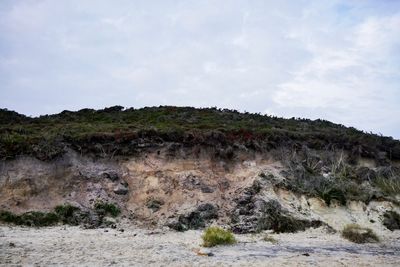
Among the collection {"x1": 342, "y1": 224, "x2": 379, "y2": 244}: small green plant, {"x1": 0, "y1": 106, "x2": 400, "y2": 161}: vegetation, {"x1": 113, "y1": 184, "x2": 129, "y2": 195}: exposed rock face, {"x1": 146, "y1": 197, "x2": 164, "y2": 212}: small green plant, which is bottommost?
{"x1": 342, "y1": 224, "x2": 379, "y2": 244}: small green plant

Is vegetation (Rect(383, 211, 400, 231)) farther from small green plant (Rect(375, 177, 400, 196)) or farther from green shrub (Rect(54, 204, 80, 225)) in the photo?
green shrub (Rect(54, 204, 80, 225))

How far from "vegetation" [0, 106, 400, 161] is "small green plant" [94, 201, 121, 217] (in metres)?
3.11

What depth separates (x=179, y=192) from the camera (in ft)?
63.6

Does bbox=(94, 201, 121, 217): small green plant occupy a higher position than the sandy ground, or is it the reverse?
bbox=(94, 201, 121, 217): small green plant

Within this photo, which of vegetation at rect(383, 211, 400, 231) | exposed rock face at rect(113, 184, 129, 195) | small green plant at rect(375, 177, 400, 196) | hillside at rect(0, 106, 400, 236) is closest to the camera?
hillside at rect(0, 106, 400, 236)

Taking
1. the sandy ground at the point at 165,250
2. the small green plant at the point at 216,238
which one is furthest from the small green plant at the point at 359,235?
the small green plant at the point at 216,238

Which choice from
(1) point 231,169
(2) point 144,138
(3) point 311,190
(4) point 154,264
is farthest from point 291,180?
(4) point 154,264

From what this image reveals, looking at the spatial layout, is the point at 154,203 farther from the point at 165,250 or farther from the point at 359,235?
the point at 359,235

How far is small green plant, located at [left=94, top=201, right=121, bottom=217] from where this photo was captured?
58.8 ft

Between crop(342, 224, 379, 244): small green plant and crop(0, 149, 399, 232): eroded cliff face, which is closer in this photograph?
crop(342, 224, 379, 244): small green plant

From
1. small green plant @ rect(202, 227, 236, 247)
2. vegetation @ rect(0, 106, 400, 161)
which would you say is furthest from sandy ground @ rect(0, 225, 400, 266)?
vegetation @ rect(0, 106, 400, 161)

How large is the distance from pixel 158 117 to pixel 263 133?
7823 mm

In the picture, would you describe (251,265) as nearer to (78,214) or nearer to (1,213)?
(78,214)

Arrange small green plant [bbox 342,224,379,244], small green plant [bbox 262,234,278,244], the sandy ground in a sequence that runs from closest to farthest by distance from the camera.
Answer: the sandy ground → small green plant [bbox 262,234,278,244] → small green plant [bbox 342,224,379,244]
